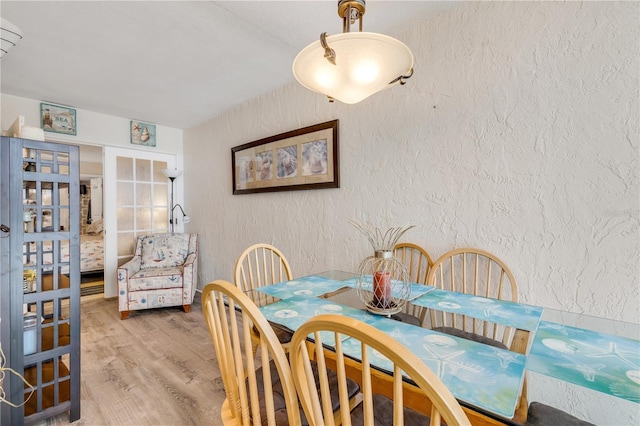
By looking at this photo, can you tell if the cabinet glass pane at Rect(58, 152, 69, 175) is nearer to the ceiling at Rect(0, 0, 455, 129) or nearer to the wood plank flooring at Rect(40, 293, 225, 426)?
the ceiling at Rect(0, 0, 455, 129)

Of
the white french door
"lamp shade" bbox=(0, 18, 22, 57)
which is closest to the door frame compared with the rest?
the white french door

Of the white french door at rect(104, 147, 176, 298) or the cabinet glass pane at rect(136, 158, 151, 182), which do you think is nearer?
the white french door at rect(104, 147, 176, 298)

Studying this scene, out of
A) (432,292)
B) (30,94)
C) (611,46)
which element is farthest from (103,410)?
(611,46)

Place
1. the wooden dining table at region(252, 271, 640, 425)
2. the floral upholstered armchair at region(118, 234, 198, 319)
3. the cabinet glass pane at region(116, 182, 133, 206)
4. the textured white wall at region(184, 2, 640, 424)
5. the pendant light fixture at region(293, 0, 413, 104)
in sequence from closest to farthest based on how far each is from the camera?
the wooden dining table at region(252, 271, 640, 425)
the pendant light fixture at region(293, 0, 413, 104)
the textured white wall at region(184, 2, 640, 424)
the floral upholstered armchair at region(118, 234, 198, 319)
the cabinet glass pane at region(116, 182, 133, 206)

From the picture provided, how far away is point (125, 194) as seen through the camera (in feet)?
12.0

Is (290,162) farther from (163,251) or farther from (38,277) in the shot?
(163,251)

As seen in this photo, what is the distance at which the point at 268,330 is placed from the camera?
0.75 meters

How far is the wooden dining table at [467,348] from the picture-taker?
0.67 m

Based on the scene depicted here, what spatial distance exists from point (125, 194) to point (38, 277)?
98.6 inches

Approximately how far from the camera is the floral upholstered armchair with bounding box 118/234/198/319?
301 centimetres

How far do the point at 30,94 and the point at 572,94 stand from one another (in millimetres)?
4289

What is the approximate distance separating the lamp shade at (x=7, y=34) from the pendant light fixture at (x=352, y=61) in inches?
64.2

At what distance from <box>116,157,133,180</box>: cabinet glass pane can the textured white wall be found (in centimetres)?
290

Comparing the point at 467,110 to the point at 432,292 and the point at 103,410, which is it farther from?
the point at 103,410
